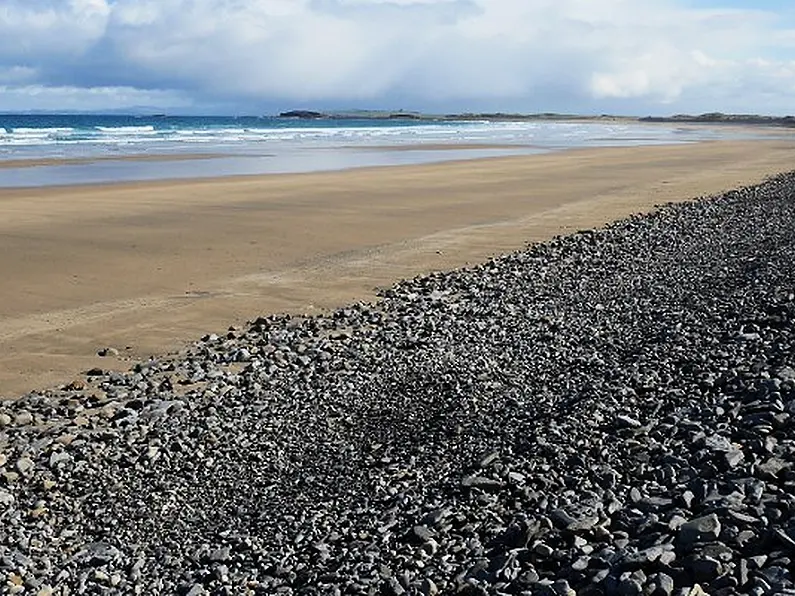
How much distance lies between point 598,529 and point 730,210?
15914 millimetres

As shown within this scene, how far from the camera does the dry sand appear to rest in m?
10.4

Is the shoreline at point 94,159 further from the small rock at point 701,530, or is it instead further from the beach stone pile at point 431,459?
the small rock at point 701,530

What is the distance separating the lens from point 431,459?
6.31 metres

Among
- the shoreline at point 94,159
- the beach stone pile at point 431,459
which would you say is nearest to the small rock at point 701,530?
the beach stone pile at point 431,459

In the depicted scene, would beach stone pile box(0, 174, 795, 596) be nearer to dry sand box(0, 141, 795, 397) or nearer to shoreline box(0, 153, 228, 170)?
dry sand box(0, 141, 795, 397)

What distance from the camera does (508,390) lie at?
7.64 meters

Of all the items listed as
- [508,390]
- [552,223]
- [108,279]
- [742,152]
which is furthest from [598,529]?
[742,152]

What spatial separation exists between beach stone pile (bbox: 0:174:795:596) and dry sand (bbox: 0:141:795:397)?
1.26 meters

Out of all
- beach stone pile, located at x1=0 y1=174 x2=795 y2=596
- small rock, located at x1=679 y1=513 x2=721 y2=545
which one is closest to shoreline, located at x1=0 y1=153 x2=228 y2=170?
beach stone pile, located at x1=0 y1=174 x2=795 y2=596

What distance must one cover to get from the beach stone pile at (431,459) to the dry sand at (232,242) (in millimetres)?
1258

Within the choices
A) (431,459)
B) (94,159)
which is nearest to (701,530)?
(431,459)

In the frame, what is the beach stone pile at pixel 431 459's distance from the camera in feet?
15.2

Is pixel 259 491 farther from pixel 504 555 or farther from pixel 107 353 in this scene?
pixel 107 353

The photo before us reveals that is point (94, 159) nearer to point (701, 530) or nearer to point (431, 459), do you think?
point (431, 459)
